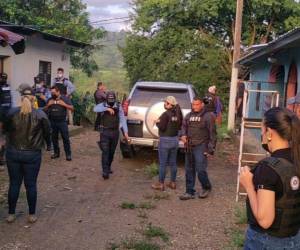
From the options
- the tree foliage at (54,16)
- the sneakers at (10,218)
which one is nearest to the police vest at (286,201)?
the sneakers at (10,218)

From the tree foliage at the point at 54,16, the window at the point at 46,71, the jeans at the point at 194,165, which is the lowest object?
the jeans at the point at 194,165

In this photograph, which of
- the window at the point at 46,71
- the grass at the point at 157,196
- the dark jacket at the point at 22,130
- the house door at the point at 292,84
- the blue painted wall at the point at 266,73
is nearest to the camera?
the dark jacket at the point at 22,130

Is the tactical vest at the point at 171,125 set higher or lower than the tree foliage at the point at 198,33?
lower

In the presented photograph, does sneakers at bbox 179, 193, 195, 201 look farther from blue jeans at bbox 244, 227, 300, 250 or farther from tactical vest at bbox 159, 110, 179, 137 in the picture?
blue jeans at bbox 244, 227, 300, 250

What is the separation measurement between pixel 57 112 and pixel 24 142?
452 centimetres

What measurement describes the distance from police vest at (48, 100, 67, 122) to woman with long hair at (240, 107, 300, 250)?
801 cm

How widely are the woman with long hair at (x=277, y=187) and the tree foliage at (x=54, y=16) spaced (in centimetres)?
1983

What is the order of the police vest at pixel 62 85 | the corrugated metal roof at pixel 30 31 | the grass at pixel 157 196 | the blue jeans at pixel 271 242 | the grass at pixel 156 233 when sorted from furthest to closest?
the corrugated metal roof at pixel 30 31, the police vest at pixel 62 85, the grass at pixel 157 196, the grass at pixel 156 233, the blue jeans at pixel 271 242

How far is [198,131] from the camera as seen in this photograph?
309 inches

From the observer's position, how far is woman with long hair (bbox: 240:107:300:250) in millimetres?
2834

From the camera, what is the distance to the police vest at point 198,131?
785 centimetres

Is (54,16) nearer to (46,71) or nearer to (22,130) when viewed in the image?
(46,71)

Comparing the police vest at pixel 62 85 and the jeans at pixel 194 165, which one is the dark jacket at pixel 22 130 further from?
the police vest at pixel 62 85

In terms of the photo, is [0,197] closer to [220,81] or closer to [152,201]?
[152,201]
